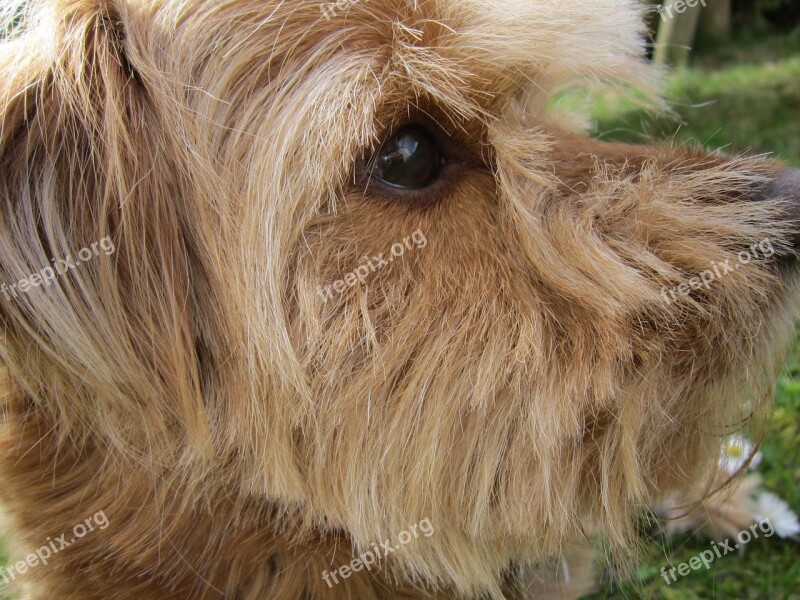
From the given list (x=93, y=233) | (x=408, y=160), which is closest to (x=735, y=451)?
(x=408, y=160)

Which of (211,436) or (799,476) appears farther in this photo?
(799,476)

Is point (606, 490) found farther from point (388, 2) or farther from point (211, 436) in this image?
point (388, 2)

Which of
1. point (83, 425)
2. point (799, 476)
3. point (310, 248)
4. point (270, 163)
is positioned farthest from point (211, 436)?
point (799, 476)

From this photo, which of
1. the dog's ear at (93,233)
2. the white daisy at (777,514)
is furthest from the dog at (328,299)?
the white daisy at (777,514)

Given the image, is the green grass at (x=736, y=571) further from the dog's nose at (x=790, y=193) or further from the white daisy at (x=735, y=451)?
the dog's nose at (x=790, y=193)

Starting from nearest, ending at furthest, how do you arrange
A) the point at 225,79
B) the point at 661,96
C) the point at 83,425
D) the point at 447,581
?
the point at 225,79
the point at 83,425
the point at 447,581
the point at 661,96

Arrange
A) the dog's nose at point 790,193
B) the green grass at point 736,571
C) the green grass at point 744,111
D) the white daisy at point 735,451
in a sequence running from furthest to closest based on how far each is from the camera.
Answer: the green grass at point 744,111
the green grass at point 736,571
the white daisy at point 735,451
the dog's nose at point 790,193
